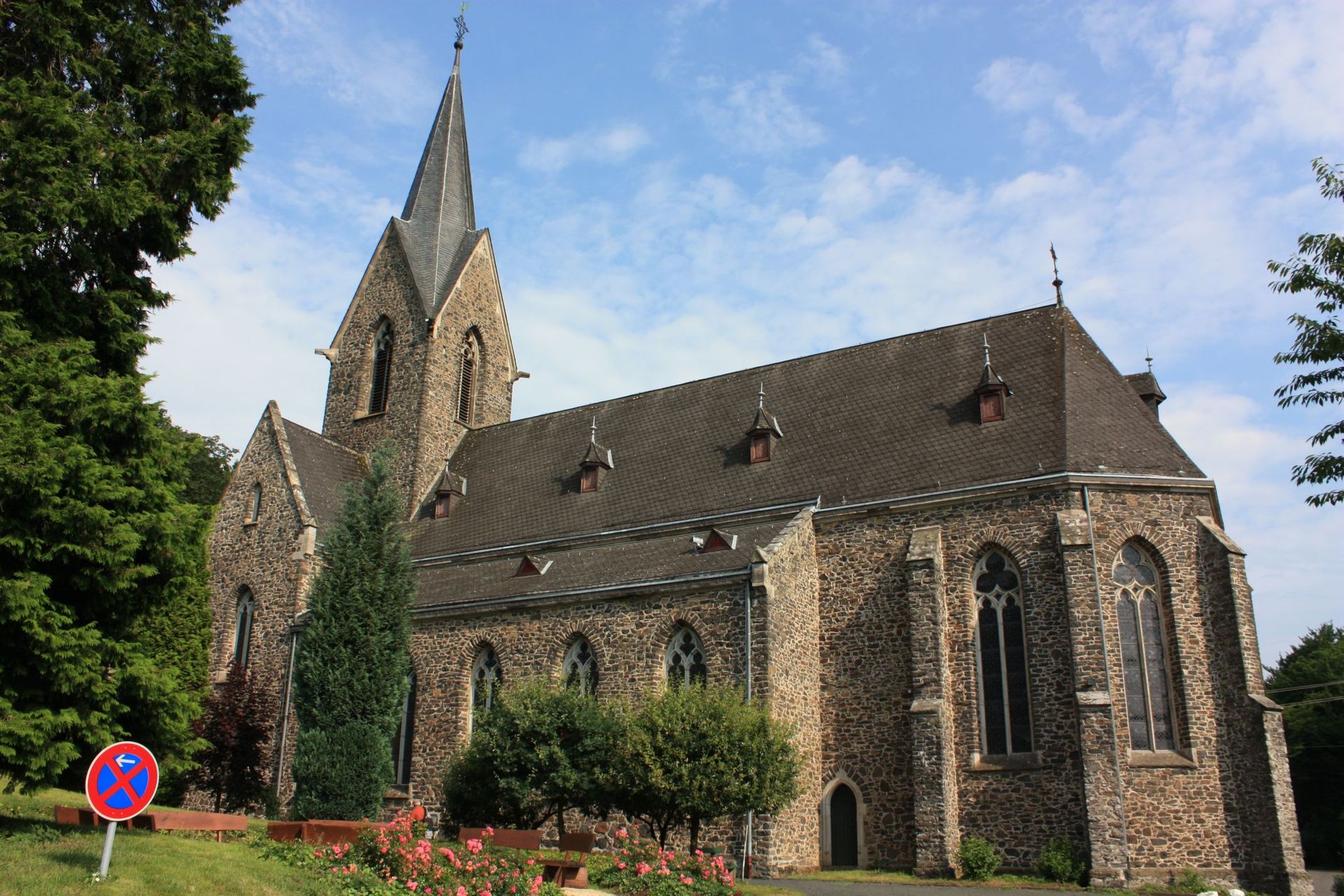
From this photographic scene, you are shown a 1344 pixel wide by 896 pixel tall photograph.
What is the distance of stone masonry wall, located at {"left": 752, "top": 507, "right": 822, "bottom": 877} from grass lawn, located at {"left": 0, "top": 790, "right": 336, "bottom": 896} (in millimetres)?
9317

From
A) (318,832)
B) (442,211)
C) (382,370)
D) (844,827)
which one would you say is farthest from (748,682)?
(442,211)

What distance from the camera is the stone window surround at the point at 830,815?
2083 centimetres

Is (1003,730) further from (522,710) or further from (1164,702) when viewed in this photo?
(522,710)

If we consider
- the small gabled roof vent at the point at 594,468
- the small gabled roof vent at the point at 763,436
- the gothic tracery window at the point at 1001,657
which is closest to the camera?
the gothic tracery window at the point at 1001,657

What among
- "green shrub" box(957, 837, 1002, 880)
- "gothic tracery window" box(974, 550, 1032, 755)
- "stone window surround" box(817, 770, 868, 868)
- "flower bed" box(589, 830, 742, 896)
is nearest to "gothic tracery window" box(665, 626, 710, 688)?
"stone window surround" box(817, 770, 868, 868)

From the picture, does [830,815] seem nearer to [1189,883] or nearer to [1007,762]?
[1007,762]

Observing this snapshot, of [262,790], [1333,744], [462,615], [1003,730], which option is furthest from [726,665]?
[1333,744]

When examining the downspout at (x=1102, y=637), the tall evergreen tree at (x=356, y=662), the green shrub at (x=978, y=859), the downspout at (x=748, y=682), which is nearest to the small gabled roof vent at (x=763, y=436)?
the downspout at (x=748, y=682)

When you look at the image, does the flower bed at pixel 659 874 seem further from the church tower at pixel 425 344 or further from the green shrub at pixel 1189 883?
the church tower at pixel 425 344

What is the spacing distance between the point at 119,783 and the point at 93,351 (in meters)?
6.84

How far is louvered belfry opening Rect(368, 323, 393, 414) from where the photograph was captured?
34469mm

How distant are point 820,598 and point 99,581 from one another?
1431 centimetres

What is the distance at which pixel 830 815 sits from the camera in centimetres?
2144

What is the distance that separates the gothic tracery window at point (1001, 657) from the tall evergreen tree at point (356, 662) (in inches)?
456
